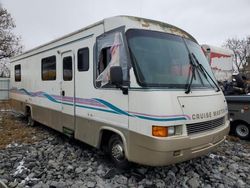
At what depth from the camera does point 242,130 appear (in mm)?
7129

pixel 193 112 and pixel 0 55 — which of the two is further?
pixel 0 55

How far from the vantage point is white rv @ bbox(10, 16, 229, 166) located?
3.64m

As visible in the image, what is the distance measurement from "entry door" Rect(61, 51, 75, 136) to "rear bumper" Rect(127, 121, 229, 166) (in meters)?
2.19

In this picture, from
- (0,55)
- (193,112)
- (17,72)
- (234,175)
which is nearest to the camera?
(193,112)

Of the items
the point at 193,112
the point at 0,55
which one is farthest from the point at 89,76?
the point at 0,55

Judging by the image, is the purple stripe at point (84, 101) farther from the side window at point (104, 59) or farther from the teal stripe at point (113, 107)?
the side window at point (104, 59)

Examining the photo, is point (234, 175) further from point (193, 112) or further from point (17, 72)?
point (17, 72)

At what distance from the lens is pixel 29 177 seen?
169 inches

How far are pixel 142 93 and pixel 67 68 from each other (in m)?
2.84

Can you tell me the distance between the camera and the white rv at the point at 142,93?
3641 mm

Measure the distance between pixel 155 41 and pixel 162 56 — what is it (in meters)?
0.29

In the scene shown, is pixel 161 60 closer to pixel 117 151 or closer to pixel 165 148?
pixel 165 148

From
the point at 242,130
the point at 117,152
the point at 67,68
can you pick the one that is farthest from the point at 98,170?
the point at 242,130

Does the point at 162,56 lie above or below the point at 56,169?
above
